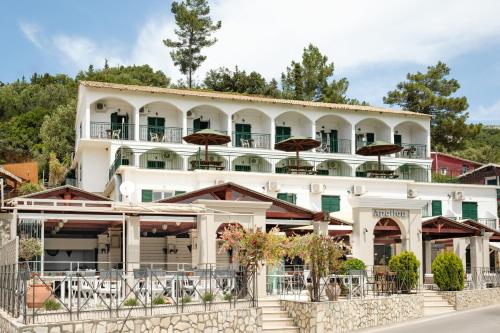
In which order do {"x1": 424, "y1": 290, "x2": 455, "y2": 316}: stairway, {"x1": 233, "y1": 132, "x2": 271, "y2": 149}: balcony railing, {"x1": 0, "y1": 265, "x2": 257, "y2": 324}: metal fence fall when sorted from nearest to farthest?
{"x1": 0, "y1": 265, "x2": 257, "y2": 324}: metal fence < {"x1": 424, "y1": 290, "x2": 455, "y2": 316}: stairway < {"x1": 233, "y1": 132, "x2": 271, "y2": 149}: balcony railing

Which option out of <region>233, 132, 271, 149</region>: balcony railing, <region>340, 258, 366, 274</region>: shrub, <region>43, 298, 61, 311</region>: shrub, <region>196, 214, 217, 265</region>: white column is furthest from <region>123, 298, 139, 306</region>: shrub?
<region>233, 132, 271, 149</region>: balcony railing

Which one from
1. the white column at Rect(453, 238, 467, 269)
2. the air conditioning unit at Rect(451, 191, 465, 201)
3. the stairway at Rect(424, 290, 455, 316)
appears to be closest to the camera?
the stairway at Rect(424, 290, 455, 316)

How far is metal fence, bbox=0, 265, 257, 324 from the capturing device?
1437 centimetres

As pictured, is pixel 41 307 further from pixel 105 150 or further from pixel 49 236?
pixel 105 150

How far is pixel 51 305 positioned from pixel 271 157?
26.2m

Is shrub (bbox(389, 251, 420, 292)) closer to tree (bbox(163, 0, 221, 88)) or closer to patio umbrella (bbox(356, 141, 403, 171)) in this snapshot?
patio umbrella (bbox(356, 141, 403, 171))

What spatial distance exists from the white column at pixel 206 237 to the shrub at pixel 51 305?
7.02 meters

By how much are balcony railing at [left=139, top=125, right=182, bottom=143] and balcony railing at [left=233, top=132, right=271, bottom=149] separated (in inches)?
132

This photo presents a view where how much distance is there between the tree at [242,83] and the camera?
6000 centimetres

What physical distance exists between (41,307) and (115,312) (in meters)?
1.65

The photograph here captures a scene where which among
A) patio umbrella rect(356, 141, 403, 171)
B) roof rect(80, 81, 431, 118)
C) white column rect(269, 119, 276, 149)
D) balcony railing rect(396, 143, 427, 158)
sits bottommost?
patio umbrella rect(356, 141, 403, 171)

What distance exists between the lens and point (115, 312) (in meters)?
15.3

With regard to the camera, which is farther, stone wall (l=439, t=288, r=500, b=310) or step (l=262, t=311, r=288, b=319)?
stone wall (l=439, t=288, r=500, b=310)

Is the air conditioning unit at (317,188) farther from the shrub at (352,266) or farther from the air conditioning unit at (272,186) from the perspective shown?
the shrub at (352,266)
